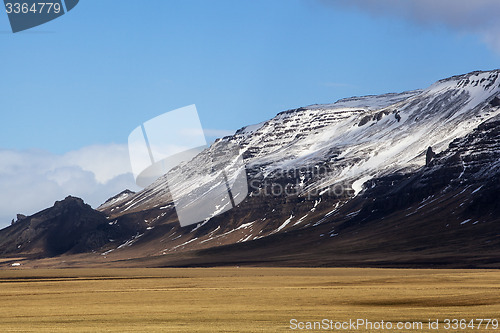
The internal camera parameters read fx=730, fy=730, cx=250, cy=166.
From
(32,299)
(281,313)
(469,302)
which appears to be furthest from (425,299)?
(32,299)

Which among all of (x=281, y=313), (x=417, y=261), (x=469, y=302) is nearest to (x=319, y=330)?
(x=281, y=313)

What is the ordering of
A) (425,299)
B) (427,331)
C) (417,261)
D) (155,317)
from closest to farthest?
1. (427,331)
2. (155,317)
3. (425,299)
4. (417,261)

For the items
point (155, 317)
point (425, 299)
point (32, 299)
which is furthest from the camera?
point (32, 299)

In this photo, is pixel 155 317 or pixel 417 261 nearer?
pixel 155 317

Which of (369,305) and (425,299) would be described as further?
(425,299)

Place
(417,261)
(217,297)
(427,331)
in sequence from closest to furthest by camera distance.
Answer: (427,331), (217,297), (417,261)

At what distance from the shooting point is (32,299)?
316 ft

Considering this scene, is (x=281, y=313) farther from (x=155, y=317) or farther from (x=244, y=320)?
(x=155, y=317)

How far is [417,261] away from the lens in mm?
191000

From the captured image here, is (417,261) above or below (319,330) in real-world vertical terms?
below

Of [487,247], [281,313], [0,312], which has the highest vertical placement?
[0,312]

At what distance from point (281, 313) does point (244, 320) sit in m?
6.00

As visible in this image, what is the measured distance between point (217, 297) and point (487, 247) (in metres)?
128

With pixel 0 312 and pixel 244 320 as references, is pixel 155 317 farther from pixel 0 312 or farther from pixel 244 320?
pixel 0 312
